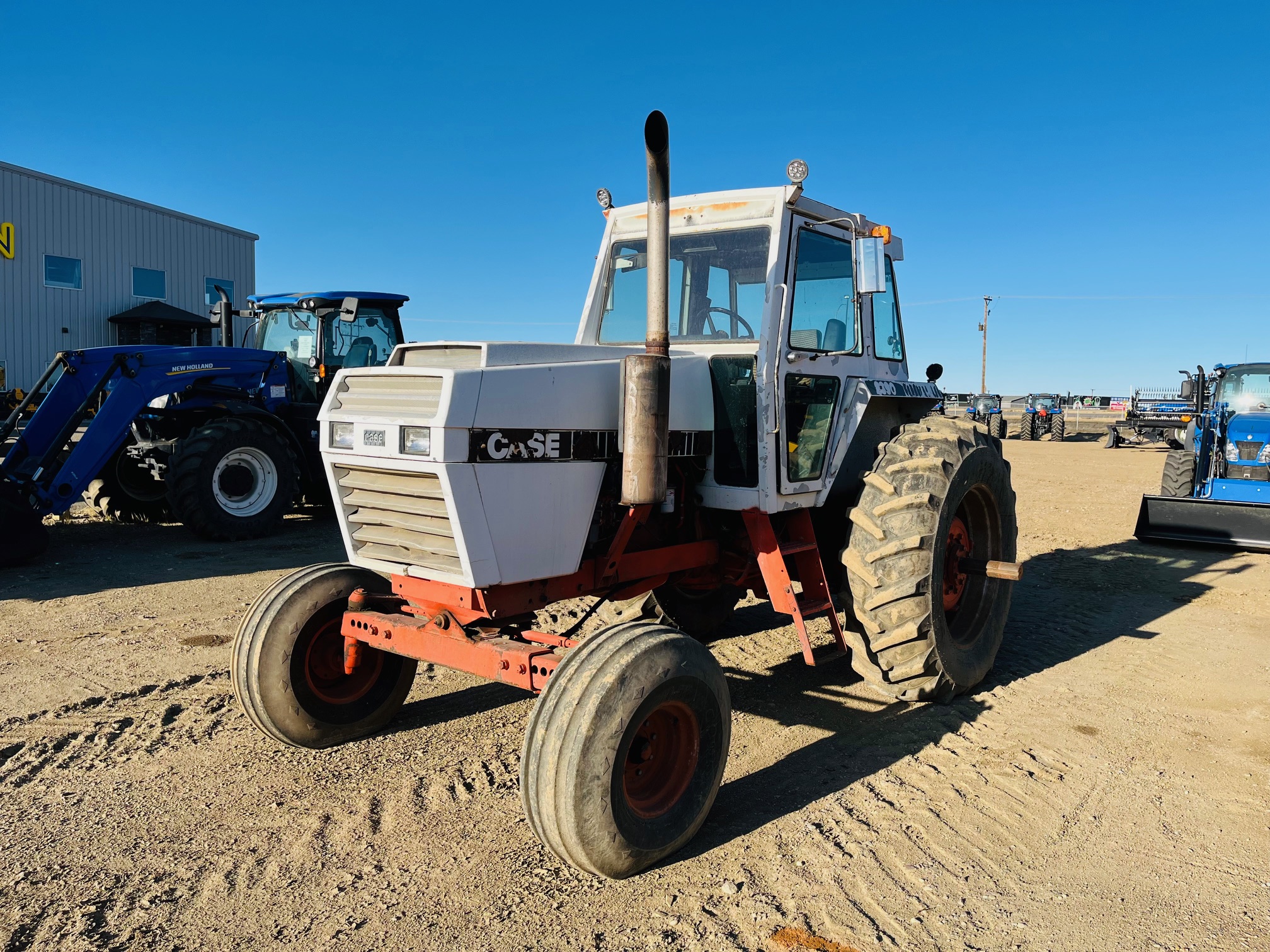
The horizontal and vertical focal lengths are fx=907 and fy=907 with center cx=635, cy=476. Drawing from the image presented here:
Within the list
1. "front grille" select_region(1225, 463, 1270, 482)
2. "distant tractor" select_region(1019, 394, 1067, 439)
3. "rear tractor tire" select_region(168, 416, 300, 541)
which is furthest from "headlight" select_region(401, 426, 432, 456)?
"distant tractor" select_region(1019, 394, 1067, 439)

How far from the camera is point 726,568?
15.3ft

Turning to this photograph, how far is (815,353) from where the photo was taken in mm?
4484

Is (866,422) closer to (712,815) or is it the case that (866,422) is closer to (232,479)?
(712,815)

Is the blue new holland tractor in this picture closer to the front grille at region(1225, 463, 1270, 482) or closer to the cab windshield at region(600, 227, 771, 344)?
the front grille at region(1225, 463, 1270, 482)

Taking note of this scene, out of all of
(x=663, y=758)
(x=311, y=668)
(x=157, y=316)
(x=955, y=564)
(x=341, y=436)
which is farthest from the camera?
(x=157, y=316)

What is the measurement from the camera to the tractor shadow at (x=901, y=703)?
372 cm

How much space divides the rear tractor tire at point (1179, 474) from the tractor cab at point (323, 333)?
9317 millimetres

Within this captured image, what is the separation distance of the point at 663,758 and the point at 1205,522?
326 inches

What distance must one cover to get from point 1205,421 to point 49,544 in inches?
491

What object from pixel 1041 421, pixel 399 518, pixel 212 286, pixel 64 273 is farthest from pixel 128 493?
pixel 1041 421

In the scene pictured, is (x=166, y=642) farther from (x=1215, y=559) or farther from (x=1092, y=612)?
(x=1215, y=559)

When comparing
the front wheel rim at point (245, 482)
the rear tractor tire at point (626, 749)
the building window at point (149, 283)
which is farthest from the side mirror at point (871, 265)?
the building window at point (149, 283)

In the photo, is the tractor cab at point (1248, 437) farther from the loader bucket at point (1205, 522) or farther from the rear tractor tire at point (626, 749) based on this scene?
the rear tractor tire at point (626, 749)

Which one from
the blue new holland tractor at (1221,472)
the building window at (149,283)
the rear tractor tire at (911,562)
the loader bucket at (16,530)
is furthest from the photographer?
the building window at (149,283)
